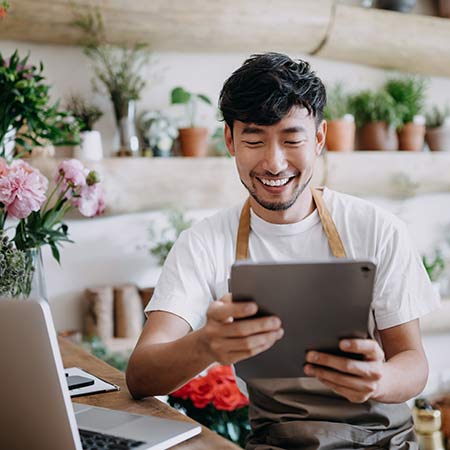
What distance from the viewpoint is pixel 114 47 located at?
3.09 m

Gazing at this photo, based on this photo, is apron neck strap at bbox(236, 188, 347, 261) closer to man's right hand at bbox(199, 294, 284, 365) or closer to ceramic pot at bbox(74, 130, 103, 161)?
man's right hand at bbox(199, 294, 284, 365)

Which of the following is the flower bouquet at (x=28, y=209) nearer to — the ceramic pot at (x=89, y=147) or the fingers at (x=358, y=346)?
the fingers at (x=358, y=346)

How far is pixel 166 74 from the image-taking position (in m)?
3.29

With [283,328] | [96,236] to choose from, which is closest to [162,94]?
[96,236]

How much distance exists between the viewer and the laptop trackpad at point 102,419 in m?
1.28

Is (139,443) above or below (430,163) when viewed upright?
below

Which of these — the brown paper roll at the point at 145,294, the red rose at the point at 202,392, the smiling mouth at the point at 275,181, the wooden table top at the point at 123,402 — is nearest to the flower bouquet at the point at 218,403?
the red rose at the point at 202,392

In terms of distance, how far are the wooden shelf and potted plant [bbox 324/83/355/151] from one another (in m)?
0.26

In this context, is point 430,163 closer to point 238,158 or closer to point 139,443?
point 238,158

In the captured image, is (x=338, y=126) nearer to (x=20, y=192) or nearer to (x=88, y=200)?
(x=88, y=200)

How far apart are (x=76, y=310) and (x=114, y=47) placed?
118 cm

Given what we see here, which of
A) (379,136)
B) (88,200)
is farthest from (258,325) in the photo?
(379,136)

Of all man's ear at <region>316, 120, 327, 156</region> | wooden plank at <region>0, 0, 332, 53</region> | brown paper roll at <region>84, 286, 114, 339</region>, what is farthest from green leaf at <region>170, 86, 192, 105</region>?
man's ear at <region>316, 120, 327, 156</region>

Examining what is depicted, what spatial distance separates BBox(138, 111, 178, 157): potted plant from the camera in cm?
313
